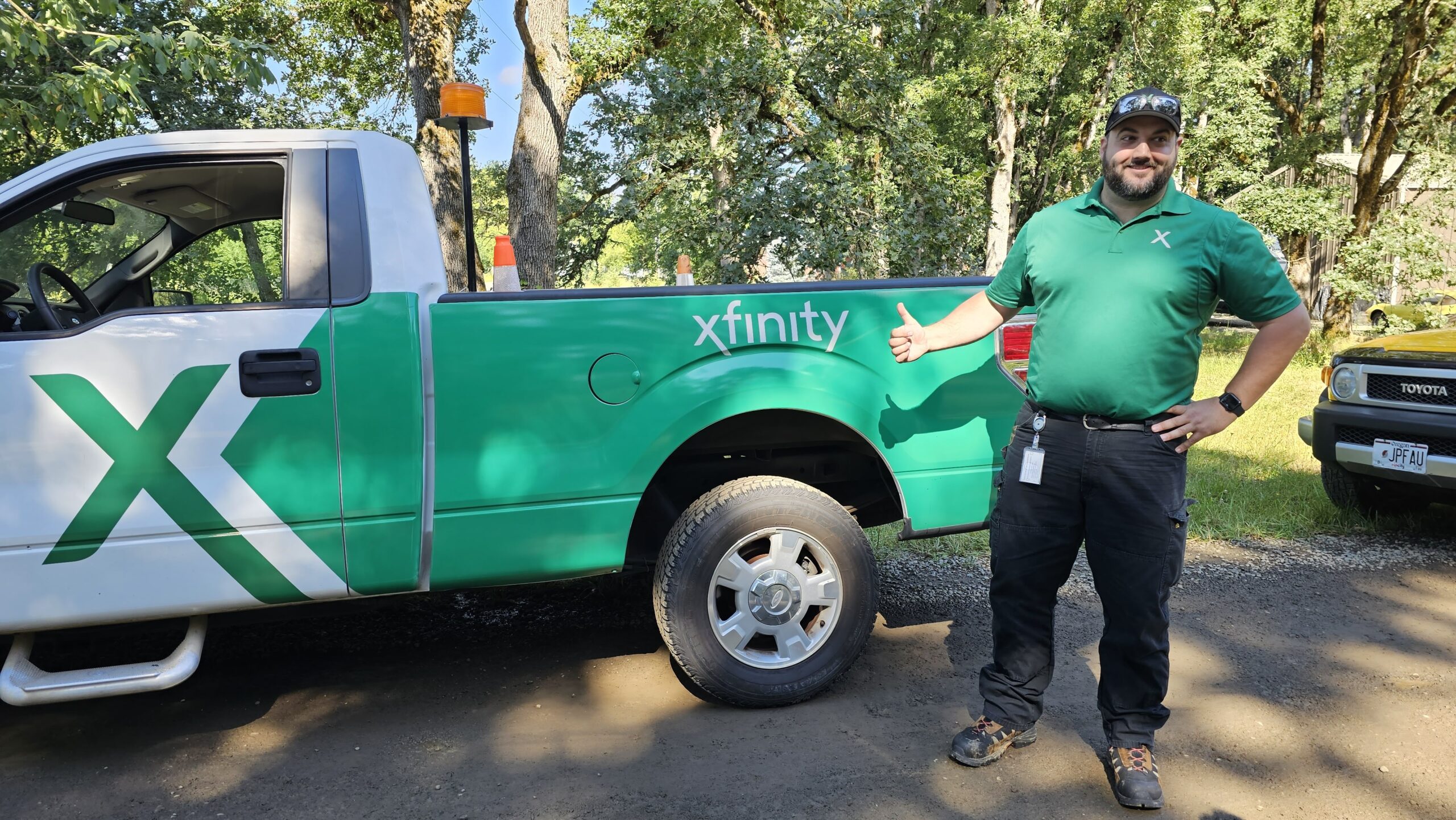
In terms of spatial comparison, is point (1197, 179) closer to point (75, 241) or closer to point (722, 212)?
point (722, 212)

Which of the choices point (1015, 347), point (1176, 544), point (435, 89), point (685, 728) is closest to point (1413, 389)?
point (1015, 347)

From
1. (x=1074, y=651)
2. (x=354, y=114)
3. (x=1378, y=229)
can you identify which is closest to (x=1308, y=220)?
(x=1378, y=229)

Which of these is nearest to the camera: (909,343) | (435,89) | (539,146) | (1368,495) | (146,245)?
(909,343)

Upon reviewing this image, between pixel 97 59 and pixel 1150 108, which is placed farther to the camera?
pixel 97 59

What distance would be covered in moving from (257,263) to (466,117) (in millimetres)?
990

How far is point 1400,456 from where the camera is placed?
16.7ft

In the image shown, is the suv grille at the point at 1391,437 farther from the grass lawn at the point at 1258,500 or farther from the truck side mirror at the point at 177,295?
the truck side mirror at the point at 177,295

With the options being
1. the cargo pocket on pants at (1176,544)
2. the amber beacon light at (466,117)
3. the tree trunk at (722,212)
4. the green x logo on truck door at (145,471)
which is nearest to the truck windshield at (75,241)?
the green x logo on truck door at (145,471)

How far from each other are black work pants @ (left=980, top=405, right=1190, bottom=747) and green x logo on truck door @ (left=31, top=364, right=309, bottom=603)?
226 centimetres

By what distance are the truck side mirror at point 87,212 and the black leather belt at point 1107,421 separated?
3.15 meters

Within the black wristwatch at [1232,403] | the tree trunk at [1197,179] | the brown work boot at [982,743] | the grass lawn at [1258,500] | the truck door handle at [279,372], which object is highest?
the tree trunk at [1197,179]

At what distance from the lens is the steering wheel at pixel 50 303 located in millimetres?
2850

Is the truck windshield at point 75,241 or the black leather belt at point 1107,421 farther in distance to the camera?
the truck windshield at point 75,241

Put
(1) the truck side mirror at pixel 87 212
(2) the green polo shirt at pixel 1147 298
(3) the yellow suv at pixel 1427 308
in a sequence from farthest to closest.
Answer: (3) the yellow suv at pixel 1427 308
(1) the truck side mirror at pixel 87 212
(2) the green polo shirt at pixel 1147 298
